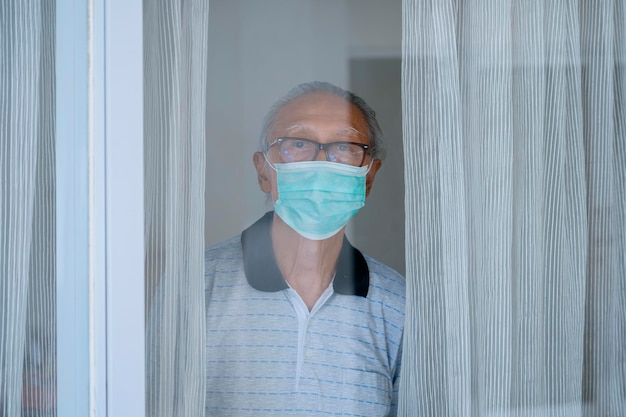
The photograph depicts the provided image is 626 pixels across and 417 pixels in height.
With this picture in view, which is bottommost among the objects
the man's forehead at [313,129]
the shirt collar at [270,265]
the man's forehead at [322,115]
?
the shirt collar at [270,265]

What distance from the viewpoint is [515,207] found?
6.14 ft

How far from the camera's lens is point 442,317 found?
1.81 metres

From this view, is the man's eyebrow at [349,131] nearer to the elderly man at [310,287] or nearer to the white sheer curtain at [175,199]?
the elderly man at [310,287]

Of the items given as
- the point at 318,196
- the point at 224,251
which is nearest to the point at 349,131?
the point at 318,196

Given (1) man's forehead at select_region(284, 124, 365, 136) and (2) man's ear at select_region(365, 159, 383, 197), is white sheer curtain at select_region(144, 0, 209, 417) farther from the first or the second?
(2) man's ear at select_region(365, 159, 383, 197)

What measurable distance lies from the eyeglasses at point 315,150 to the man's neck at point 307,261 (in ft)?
0.59

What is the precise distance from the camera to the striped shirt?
1.82m

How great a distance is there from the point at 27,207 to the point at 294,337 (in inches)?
29.0

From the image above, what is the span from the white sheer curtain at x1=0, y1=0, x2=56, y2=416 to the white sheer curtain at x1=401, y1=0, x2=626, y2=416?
815 mm

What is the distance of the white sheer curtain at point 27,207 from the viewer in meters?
1.43

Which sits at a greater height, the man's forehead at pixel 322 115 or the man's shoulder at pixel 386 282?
the man's forehead at pixel 322 115

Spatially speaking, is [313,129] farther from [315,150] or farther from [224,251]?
[224,251]

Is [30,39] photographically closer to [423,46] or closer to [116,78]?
[116,78]

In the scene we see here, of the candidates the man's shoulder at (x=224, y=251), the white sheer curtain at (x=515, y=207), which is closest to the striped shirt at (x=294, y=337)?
the man's shoulder at (x=224, y=251)
